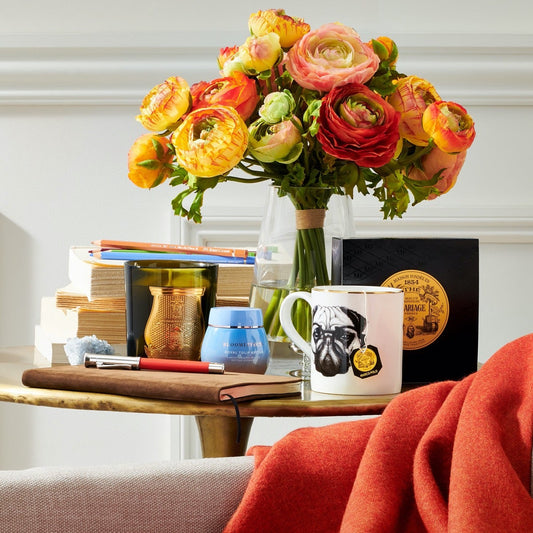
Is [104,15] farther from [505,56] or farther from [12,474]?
[12,474]

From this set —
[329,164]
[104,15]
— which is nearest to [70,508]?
→ [329,164]

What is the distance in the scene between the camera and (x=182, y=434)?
1.81m

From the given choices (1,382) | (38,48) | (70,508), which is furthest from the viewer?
(38,48)

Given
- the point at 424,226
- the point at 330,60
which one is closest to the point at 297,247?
the point at 330,60

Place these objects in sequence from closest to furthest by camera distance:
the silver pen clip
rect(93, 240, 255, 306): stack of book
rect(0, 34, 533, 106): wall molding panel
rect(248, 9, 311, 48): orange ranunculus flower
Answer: the silver pen clip < rect(248, 9, 311, 48): orange ranunculus flower < rect(93, 240, 255, 306): stack of book < rect(0, 34, 533, 106): wall molding panel

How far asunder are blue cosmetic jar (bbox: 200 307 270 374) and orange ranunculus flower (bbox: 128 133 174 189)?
0.21m

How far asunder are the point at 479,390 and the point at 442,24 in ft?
4.25

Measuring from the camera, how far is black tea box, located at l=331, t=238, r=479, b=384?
924 millimetres

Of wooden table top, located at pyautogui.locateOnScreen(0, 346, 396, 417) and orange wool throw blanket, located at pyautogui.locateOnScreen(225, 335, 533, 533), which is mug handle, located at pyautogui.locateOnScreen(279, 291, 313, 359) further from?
orange wool throw blanket, located at pyautogui.locateOnScreen(225, 335, 533, 533)

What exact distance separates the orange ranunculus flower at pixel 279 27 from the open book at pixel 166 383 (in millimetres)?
419

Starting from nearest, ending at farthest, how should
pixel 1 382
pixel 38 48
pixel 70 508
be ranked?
pixel 70 508
pixel 1 382
pixel 38 48

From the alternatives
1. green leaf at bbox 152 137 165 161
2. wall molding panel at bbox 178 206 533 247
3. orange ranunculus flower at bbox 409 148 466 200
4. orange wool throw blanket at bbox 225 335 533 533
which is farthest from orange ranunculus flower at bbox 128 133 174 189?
wall molding panel at bbox 178 206 533 247

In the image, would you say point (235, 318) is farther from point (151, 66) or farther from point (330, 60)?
point (151, 66)

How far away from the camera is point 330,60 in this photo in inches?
36.9
